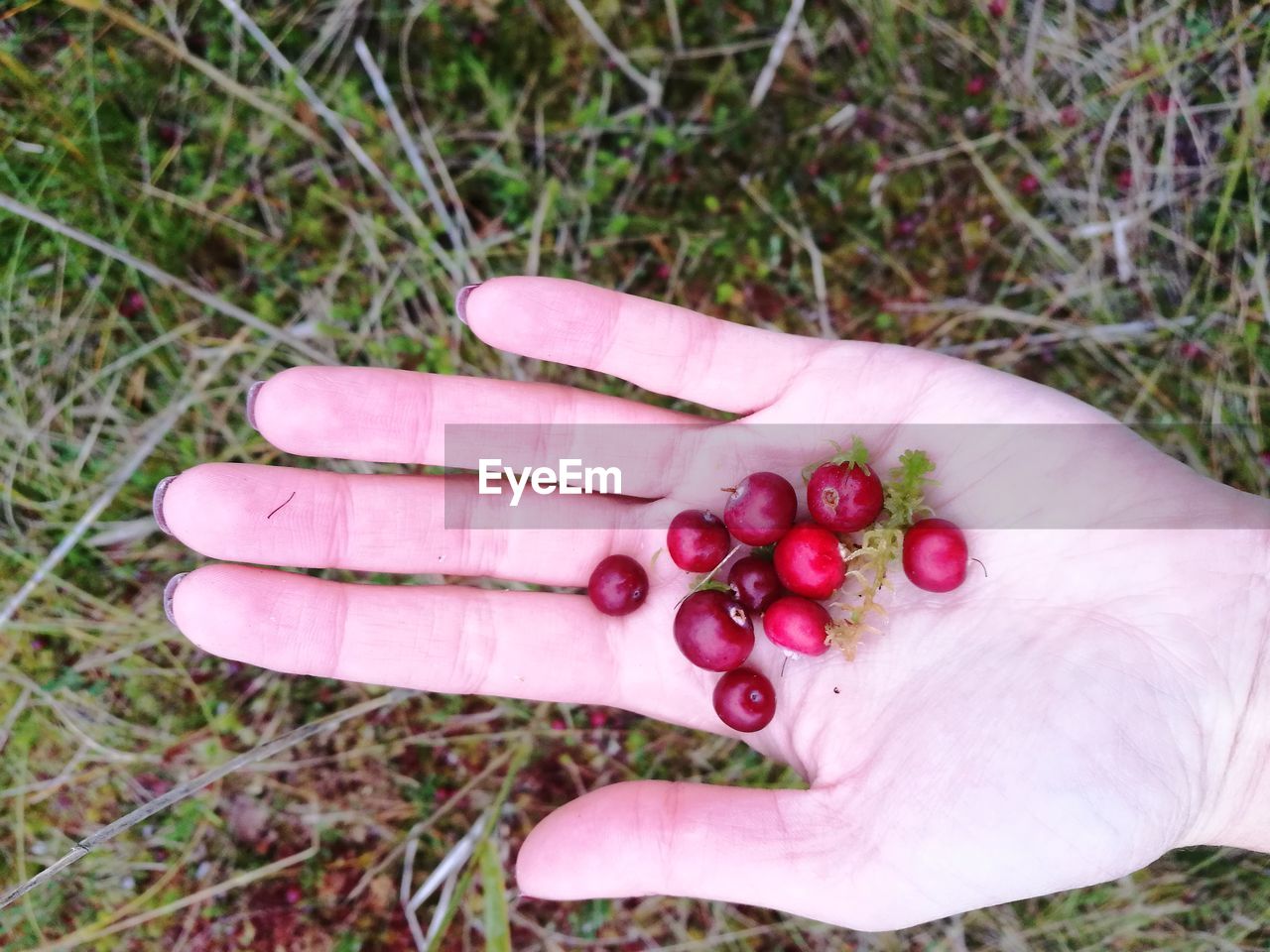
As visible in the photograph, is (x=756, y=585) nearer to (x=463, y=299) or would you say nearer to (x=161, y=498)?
(x=463, y=299)

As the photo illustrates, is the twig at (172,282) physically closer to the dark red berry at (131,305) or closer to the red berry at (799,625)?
the dark red berry at (131,305)

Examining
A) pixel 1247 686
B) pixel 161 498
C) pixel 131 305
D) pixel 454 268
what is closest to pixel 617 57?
pixel 454 268

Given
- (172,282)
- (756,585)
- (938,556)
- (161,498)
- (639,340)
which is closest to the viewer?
(938,556)

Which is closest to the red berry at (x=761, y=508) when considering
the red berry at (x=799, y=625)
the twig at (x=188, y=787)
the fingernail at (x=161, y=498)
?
the red berry at (x=799, y=625)

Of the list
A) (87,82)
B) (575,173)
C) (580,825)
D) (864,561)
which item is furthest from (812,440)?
(87,82)

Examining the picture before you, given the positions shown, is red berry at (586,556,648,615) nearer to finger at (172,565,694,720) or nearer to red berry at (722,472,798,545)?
finger at (172,565,694,720)

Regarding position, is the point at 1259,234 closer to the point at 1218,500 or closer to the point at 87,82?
the point at 1218,500

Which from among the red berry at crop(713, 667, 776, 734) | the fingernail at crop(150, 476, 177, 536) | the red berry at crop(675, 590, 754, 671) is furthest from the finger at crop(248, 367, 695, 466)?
the red berry at crop(713, 667, 776, 734)
